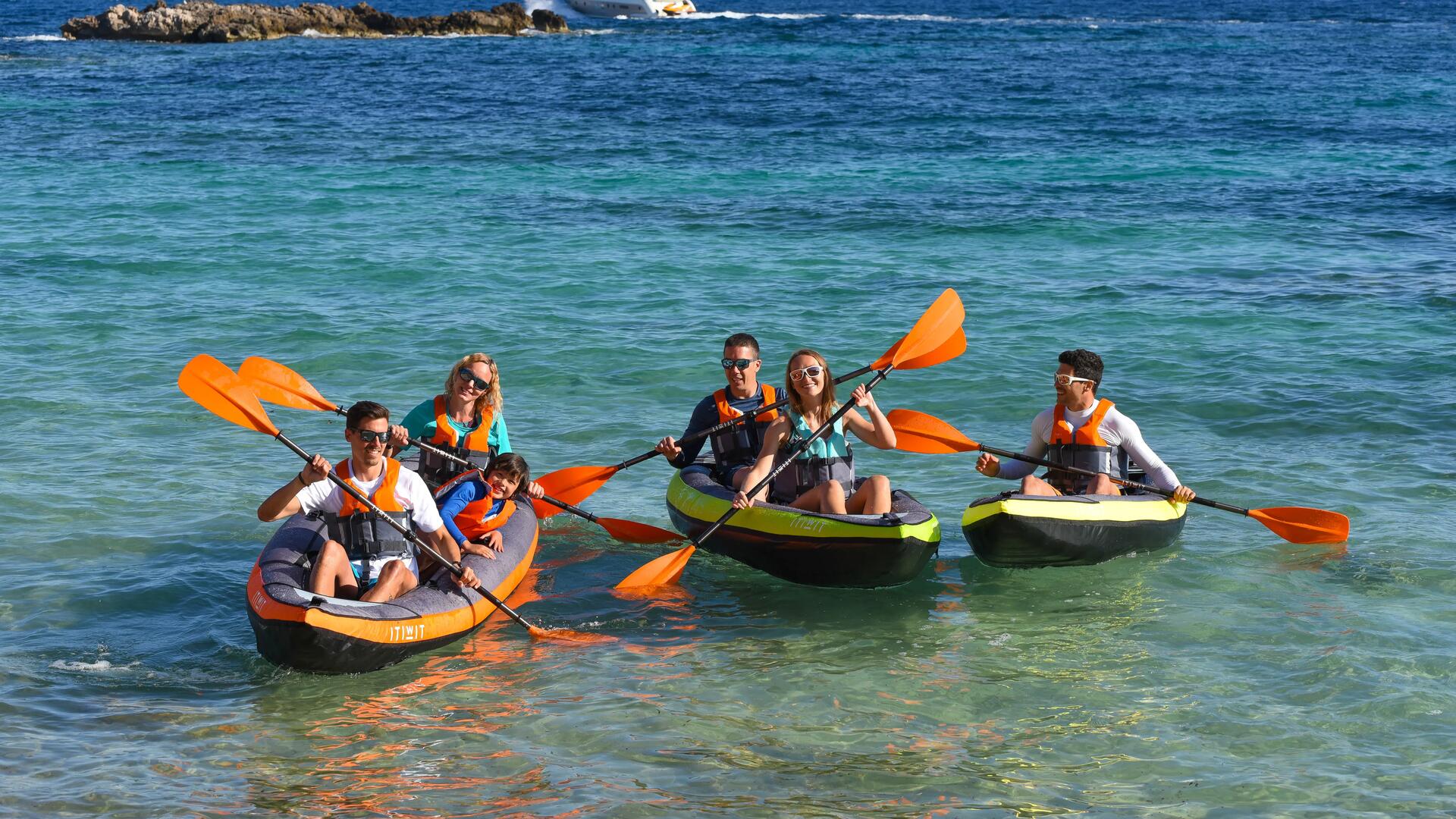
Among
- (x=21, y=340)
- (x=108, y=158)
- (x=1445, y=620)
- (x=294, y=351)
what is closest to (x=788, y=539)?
(x=1445, y=620)

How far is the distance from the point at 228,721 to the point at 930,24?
48915 millimetres

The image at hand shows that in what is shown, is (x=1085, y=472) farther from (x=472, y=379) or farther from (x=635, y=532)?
(x=472, y=379)

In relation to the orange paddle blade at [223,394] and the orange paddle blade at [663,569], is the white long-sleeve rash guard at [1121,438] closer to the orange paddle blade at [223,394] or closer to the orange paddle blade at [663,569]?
the orange paddle blade at [663,569]

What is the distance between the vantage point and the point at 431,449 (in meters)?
7.10

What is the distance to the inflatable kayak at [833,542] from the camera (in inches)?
264

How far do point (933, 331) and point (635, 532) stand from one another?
206 cm

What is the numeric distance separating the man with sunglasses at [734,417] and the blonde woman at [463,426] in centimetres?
98

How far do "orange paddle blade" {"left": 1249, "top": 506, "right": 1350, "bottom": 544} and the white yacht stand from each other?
169 ft

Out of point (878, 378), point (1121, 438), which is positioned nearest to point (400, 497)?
point (878, 378)


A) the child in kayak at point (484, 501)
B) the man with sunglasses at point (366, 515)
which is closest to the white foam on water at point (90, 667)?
the man with sunglasses at point (366, 515)

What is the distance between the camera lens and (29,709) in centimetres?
575

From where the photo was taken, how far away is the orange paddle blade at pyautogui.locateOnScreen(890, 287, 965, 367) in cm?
757

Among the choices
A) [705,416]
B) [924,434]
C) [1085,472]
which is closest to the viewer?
[1085,472]

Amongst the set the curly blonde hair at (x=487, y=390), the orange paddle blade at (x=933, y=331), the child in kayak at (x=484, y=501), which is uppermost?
the orange paddle blade at (x=933, y=331)
